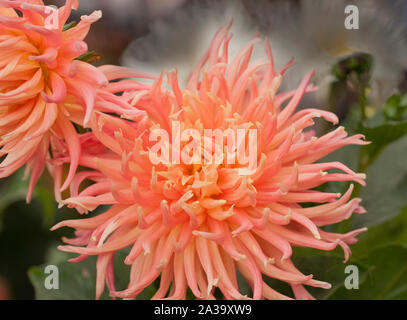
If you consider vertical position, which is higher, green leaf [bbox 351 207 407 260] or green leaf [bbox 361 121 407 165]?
green leaf [bbox 361 121 407 165]

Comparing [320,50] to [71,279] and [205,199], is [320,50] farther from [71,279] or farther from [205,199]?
[71,279]

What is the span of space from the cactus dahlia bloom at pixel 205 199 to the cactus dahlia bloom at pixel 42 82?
2 centimetres

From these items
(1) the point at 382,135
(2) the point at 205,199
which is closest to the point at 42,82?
(2) the point at 205,199

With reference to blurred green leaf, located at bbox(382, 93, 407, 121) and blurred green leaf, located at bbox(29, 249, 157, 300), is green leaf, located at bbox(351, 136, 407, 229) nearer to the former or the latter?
blurred green leaf, located at bbox(382, 93, 407, 121)

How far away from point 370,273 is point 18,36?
0.28 meters

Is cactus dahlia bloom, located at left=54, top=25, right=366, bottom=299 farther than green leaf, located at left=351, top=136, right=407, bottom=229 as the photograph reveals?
No

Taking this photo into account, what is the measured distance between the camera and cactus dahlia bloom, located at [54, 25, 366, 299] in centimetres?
28

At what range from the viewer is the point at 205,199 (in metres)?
0.29

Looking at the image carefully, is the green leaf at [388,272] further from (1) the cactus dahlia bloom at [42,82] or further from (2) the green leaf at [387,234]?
(1) the cactus dahlia bloom at [42,82]

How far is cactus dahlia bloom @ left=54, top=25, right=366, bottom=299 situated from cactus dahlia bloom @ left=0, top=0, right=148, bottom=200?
0.06 feet

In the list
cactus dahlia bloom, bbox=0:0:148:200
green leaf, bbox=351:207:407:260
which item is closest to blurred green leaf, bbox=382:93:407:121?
green leaf, bbox=351:207:407:260

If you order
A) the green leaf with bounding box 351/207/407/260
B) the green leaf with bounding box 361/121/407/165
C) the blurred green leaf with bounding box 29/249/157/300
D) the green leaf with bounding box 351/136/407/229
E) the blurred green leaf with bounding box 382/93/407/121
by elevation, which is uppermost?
the blurred green leaf with bounding box 382/93/407/121

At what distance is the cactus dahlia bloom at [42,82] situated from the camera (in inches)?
10.5

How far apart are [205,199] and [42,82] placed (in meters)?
0.12
